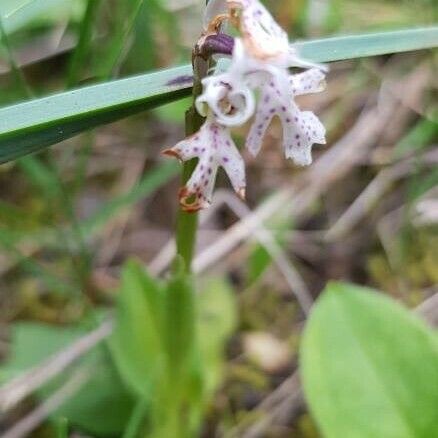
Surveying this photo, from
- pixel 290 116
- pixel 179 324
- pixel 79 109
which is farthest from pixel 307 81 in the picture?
pixel 179 324

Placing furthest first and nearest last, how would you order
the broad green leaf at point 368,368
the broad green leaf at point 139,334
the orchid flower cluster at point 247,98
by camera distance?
the broad green leaf at point 139,334
the broad green leaf at point 368,368
the orchid flower cluster at point 247,98

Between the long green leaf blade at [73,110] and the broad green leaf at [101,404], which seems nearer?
the long green leaf blade at [73,110]

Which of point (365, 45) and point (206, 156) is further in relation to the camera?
point (365, 45)

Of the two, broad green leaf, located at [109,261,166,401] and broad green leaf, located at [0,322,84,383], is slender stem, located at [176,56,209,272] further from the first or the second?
broad green leaf, located at [0,322,84,383]

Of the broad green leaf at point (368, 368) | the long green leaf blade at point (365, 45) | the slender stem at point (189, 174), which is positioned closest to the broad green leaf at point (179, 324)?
the slender stem at point (189, 174)

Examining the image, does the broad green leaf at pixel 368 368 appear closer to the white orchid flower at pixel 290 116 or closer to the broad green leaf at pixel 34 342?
the white orchid flower at pixel 290 116

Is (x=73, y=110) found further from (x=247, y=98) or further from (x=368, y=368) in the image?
(x=368, y=368)

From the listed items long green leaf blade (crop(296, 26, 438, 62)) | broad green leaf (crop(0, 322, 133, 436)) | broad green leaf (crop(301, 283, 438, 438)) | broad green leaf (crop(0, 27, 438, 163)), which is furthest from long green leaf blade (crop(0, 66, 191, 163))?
broad green leaf (crop(0, 322, 133, 436))
